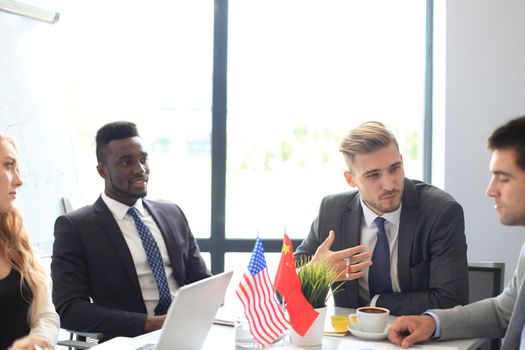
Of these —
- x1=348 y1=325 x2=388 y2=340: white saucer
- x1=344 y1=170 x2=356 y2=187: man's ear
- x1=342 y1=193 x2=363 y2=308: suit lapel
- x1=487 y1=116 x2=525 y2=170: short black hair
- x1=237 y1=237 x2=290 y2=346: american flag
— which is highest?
x1=487 y1=116 x2=525 y2=170: short black hair

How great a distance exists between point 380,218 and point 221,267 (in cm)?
187

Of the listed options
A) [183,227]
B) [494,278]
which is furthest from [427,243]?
[183,227]

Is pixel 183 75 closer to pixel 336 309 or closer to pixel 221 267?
pixel 221 267

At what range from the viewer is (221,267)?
428 cm

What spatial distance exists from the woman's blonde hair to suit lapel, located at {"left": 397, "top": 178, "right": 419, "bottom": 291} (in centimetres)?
141

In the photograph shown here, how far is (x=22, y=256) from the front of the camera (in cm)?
235

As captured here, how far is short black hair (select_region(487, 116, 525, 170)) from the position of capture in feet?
6.59

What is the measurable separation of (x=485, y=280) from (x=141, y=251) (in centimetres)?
153

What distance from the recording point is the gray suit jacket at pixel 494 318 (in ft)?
6.57

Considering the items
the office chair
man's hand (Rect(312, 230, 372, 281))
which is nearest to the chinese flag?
man's hand (Rect(312, 230, 372, 281))

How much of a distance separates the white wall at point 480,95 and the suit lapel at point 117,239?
93.8 inches

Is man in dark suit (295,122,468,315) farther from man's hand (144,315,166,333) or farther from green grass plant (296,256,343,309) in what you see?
man's hand (144,315,166,333)

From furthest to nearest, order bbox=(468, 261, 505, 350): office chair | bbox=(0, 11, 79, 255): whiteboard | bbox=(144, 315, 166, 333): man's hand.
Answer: bbox=(0, 11, 79, 255): whiteboard < bbox=(468, 261, 505, 350): office chair < bbox=(144, 315, 166, 333): man's hand

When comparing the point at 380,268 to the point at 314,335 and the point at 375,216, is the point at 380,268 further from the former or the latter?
the point at 314,335
